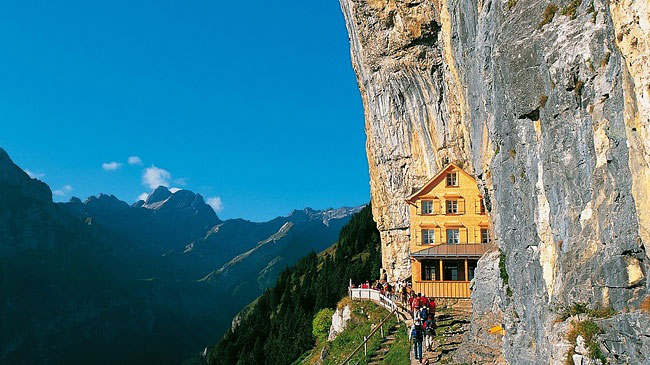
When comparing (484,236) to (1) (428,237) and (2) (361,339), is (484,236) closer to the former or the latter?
(1) (428,237)

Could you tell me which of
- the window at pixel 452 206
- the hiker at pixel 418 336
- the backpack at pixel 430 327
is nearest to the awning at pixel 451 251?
the window at pixel 452 206

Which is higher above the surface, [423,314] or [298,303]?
[298,303]

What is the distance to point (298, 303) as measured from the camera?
68938mm

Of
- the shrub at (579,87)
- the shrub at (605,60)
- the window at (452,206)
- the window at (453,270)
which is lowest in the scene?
the window at (453,270)

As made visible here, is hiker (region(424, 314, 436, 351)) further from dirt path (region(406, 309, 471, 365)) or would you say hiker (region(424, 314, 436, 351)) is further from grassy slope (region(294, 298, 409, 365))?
grassy slope (region(294, 298, 409, 365))

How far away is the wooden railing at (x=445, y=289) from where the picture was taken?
3250 centimetres

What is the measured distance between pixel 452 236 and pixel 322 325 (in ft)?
45.6

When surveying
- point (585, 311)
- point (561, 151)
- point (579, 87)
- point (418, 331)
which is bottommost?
point (418, 331)

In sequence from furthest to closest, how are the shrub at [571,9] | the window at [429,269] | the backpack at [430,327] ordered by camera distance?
the window at [429,269], the backpack at [430,327], the shrub at [571,9]

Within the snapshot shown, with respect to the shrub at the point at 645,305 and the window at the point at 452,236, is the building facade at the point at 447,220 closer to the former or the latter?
the window at the point at 452,236

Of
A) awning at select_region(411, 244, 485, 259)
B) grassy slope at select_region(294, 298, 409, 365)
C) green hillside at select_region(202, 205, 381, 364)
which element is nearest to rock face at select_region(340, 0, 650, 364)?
grassy slope at select_region(294, 298, 409, 365)

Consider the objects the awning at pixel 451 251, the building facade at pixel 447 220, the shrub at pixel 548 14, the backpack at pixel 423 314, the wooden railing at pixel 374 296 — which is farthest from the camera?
the building facade at pixel 447 220

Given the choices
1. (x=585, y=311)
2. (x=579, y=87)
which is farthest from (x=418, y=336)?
(x=579, y=87)

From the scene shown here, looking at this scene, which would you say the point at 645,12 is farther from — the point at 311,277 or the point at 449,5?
the point at 311,277
